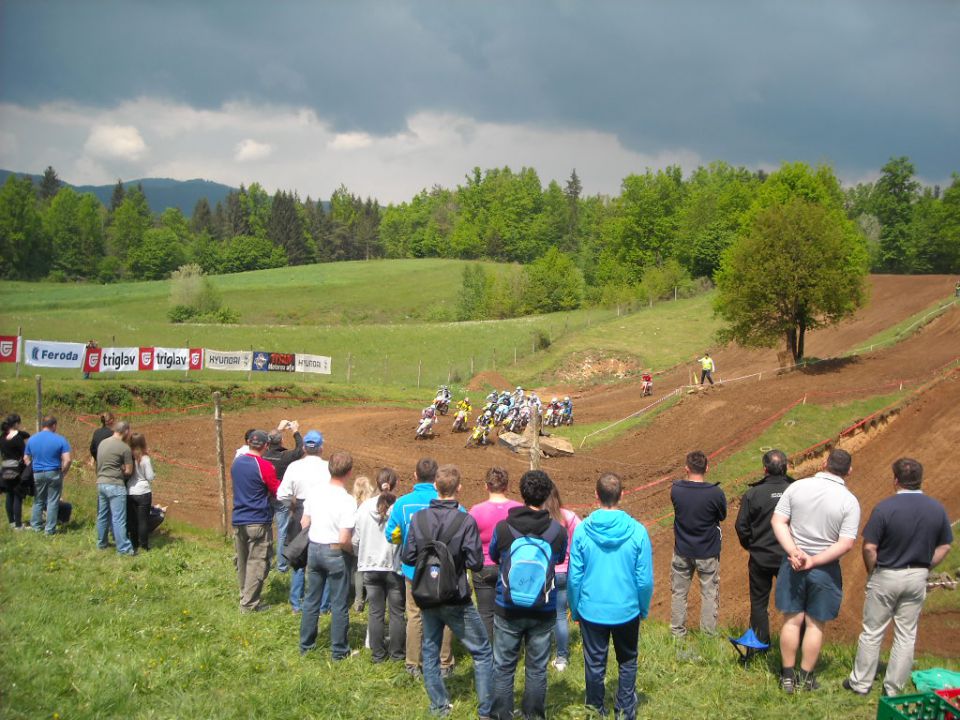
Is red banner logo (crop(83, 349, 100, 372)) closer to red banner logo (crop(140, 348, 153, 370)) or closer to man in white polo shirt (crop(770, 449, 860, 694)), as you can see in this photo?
red banner logo (crop(140, 348, 153, 370))

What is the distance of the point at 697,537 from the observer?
24.6 feet

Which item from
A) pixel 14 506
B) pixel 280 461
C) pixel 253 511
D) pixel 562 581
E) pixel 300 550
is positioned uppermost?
pixel 280 461

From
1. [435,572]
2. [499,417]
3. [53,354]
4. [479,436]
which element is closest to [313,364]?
[53,354]

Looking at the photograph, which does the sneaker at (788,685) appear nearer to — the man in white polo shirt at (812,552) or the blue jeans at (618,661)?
the man in white polo shirt at (812,552)

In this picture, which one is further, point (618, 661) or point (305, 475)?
point (305, 475)

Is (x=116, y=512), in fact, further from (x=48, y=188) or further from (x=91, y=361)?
(x=48, y=188)

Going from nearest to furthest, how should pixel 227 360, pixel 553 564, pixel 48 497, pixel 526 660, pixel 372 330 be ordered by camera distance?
pixel 553 564 < pixel 526 660 < pixel 48 497 < pixel 227 360 < pixel 372 330

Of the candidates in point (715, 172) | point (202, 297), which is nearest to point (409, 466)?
point (202, 297)

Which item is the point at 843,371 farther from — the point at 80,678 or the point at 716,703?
the point at 80,678

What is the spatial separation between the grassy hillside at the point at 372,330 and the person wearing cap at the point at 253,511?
75.4 ft

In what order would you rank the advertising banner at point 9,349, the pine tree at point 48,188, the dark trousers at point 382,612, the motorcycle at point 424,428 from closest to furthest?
the dark trousers at point 382,612 → the motorcycle at point 424,428 → the advertising banner at point 9,349 → the pine tree at point 48,188

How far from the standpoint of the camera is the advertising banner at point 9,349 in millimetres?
25312

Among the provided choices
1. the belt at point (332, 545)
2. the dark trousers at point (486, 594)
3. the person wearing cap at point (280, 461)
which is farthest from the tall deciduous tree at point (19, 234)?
the dark trousers at point (486, 594)

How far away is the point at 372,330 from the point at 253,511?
49.2m
